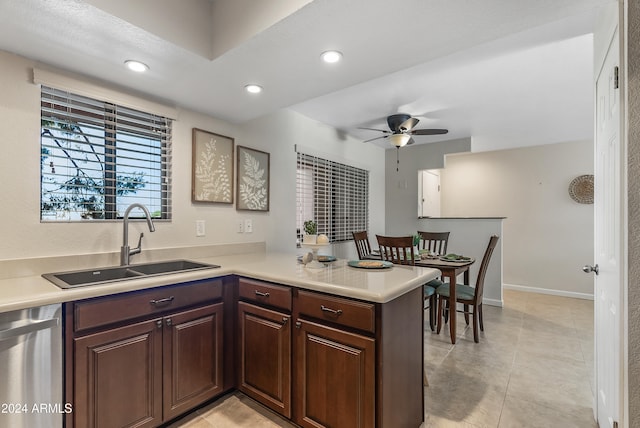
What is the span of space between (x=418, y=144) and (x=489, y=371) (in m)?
3.32

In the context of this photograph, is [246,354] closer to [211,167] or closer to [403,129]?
[211,167]

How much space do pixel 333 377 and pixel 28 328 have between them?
1.29 m

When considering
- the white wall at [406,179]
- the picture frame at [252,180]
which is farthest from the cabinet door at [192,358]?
the white wall at [406,179]

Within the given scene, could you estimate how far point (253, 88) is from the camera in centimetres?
205

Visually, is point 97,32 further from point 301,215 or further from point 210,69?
point 301,215

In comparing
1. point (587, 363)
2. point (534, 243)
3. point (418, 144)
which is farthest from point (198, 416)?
point (534, 243)

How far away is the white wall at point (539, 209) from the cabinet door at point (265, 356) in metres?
4.87

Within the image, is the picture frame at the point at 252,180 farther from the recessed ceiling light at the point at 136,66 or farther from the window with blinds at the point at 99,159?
the recessed ceiling light at the point at 136,66

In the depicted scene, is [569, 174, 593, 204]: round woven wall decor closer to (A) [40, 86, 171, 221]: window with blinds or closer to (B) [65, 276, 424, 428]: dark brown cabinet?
(B) [65, 276, 424, 428]: dark brown cabinet

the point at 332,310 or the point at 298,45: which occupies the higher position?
the point at 298,45

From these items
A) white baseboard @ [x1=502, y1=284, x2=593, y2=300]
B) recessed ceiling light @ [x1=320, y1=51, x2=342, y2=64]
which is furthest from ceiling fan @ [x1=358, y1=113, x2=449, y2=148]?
white baseboard @ [x1=502, y1=284, x2=593, y2=300]

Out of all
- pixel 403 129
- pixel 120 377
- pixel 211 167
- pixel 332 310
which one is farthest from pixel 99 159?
pixel 403 129

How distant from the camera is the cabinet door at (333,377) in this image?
1379 millimetres

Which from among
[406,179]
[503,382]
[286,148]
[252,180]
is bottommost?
[503,382]
